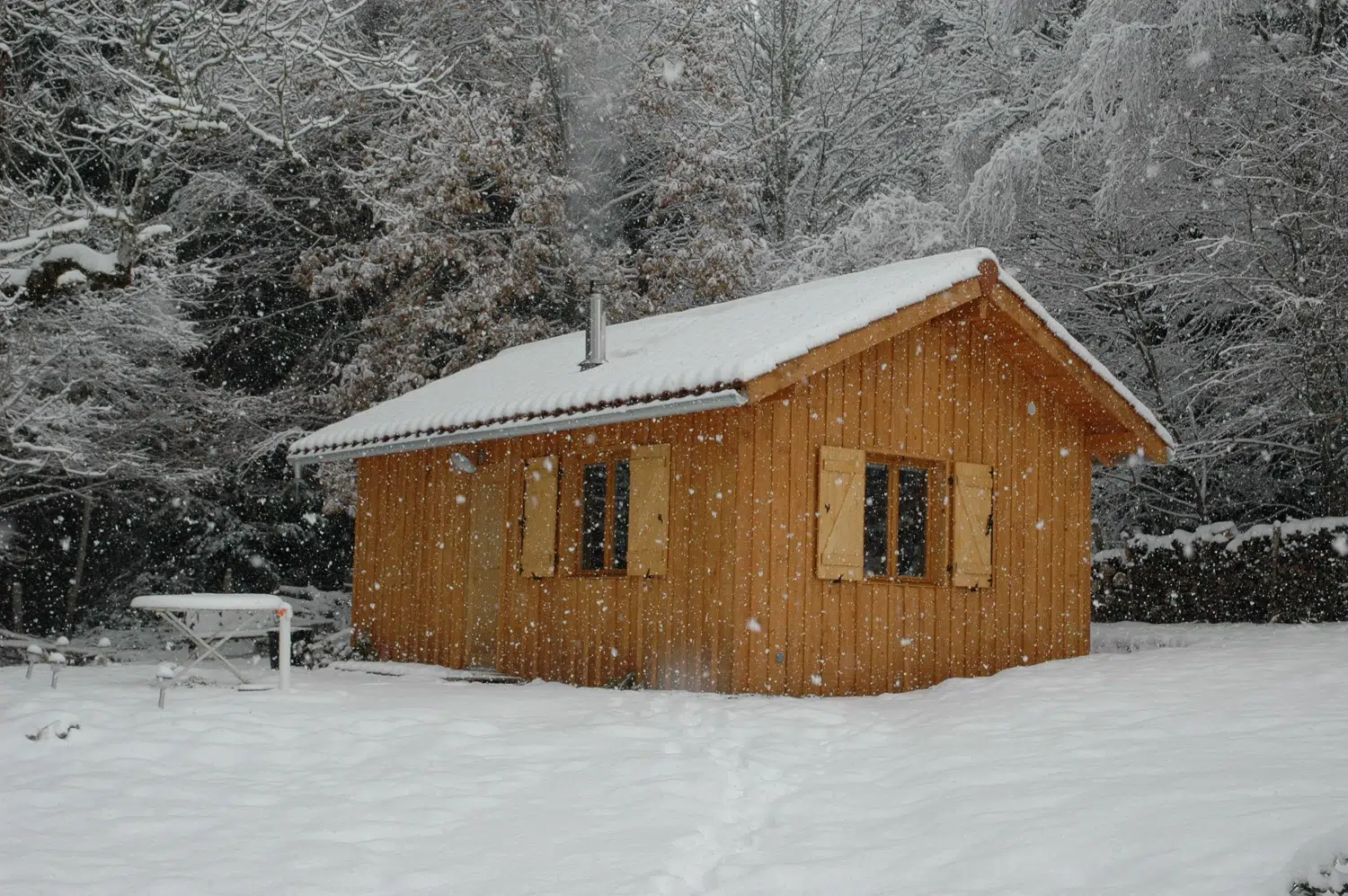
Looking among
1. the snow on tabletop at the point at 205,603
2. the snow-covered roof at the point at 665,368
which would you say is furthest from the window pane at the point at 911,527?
the snow on tabletop at the point at 205,603

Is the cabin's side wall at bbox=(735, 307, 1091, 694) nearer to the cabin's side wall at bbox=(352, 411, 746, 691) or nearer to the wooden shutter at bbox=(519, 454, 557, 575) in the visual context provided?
the cabin's side wall at bbox=(352, 411, 746, 691)

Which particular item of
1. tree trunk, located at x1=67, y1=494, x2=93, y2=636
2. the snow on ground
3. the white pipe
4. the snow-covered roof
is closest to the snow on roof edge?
the snow-covered roof

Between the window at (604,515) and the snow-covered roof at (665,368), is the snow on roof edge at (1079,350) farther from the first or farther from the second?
the window at (604,515)

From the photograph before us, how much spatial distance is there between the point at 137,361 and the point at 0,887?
594 inches

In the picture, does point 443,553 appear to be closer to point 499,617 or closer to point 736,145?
point 499,617

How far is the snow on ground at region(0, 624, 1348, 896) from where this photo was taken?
515 cm

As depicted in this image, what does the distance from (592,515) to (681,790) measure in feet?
17.6

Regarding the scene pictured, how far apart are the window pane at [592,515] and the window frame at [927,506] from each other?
7.78 ft

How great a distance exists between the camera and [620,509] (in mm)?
11734

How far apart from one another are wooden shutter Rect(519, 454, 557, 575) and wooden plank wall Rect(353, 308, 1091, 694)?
0.10m

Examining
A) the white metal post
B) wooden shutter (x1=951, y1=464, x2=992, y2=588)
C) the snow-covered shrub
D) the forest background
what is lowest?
Result: the snow-covered shrub

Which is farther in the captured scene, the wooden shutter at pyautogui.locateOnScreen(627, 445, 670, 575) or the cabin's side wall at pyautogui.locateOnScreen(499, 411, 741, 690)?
the wooden shutter at pyautogui.locateOnScreen(627, 445, 670, 575)

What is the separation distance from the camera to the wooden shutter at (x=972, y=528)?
11297 mm

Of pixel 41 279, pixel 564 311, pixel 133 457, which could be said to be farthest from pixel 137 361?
pixel 41 279
